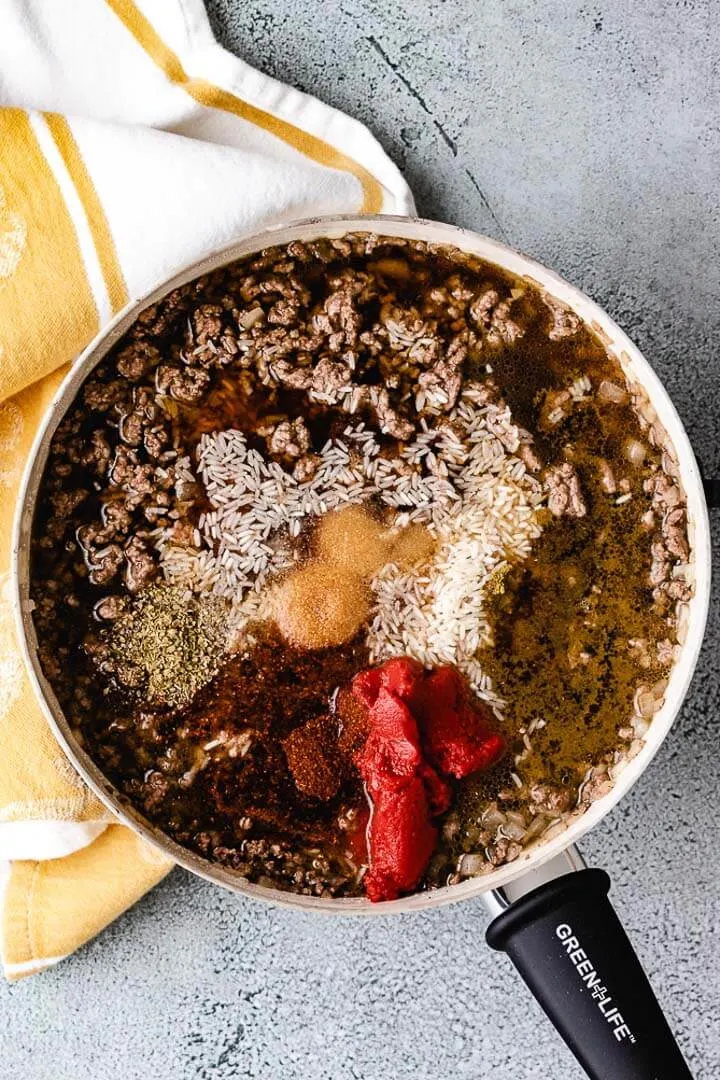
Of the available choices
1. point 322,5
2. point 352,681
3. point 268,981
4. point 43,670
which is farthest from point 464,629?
point 322,5

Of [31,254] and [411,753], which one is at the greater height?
[31,254]

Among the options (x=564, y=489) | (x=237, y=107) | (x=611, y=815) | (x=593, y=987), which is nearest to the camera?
(x=593, y=987)

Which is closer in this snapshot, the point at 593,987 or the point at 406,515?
the point at 593,987

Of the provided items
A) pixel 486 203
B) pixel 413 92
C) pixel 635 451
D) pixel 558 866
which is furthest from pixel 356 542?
pixel 413 92

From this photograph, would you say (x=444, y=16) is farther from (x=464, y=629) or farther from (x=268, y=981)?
(x=268, y=981)

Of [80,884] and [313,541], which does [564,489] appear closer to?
[313,541]

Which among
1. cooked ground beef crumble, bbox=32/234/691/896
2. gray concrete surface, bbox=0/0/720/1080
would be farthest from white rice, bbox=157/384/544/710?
gray concrete surface, bbox=0/0/720/1080

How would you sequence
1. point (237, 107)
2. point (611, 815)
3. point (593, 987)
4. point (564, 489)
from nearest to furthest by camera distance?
point (593, 987), point (564, 489), point (237, 107), point (611, 815)
